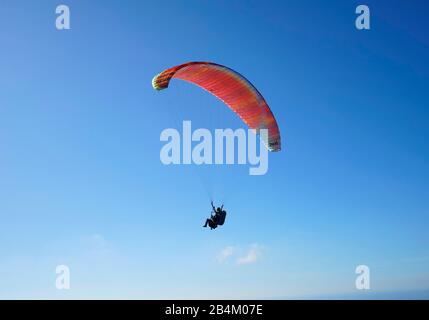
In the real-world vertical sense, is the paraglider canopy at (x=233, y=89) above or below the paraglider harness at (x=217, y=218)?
above

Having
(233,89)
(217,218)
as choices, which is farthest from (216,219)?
(233,89)

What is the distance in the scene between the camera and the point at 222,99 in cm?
2650

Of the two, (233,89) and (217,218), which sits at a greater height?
(233,89)

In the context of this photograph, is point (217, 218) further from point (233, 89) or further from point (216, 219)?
point (233, 89)

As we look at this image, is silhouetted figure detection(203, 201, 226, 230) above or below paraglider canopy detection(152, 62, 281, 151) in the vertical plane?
below

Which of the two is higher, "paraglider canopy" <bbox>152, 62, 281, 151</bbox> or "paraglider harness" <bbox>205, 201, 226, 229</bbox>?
"paraglider canopy" <bbox>152, 62, 281, 151</bbox>

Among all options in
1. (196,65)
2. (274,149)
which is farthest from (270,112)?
(196,65)
